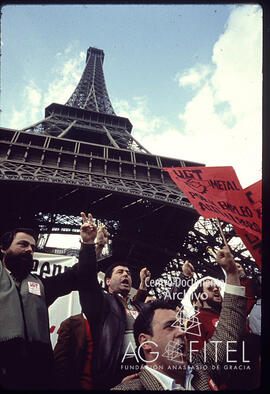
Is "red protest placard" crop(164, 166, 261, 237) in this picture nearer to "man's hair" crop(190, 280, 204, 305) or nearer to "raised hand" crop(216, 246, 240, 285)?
"raised hand" crop(216, 246, 240, 285)

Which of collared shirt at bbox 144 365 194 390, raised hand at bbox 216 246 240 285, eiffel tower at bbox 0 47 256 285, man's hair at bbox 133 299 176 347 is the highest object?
eiffel tower at bbox 0 47 256 285

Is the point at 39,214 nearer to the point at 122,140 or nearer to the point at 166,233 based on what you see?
the point at 166,233

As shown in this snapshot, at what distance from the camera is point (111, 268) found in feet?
13.3

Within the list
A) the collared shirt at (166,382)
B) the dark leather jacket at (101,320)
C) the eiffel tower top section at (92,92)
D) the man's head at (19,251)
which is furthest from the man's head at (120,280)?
the eiffel tower top section at (92,92)

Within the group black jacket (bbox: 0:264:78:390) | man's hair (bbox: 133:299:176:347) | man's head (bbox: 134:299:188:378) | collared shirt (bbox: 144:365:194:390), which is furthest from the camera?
man's hair (bbox: 133:299:176:347)

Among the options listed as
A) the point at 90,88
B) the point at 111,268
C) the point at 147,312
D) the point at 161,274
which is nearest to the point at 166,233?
the point at 161,274

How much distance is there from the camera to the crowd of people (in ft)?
9.01

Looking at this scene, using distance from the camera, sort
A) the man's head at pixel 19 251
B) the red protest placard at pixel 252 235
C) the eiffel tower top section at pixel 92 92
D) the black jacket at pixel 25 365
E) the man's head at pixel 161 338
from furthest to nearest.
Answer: the eiffel tower top section at pixel 92 92 → the red protest placard at pixel 252 235 → the man's head at pixel 19 251 → the man's head at pixel 161 338 → the black jacket at pixel 25 365

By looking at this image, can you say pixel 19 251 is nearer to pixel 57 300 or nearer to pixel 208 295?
pixel 57 300

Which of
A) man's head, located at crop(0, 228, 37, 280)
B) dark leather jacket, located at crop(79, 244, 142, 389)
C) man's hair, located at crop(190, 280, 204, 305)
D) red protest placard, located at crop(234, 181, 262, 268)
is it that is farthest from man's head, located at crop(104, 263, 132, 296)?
red protest placard, located at crop(234, 181, 262, 268)

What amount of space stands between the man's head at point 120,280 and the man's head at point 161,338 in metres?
0.69

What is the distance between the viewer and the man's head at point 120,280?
373 centimetres

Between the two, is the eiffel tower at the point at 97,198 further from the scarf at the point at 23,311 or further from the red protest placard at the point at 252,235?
the scarf at the point at 23,311

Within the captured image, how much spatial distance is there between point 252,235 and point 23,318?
2775 mm
